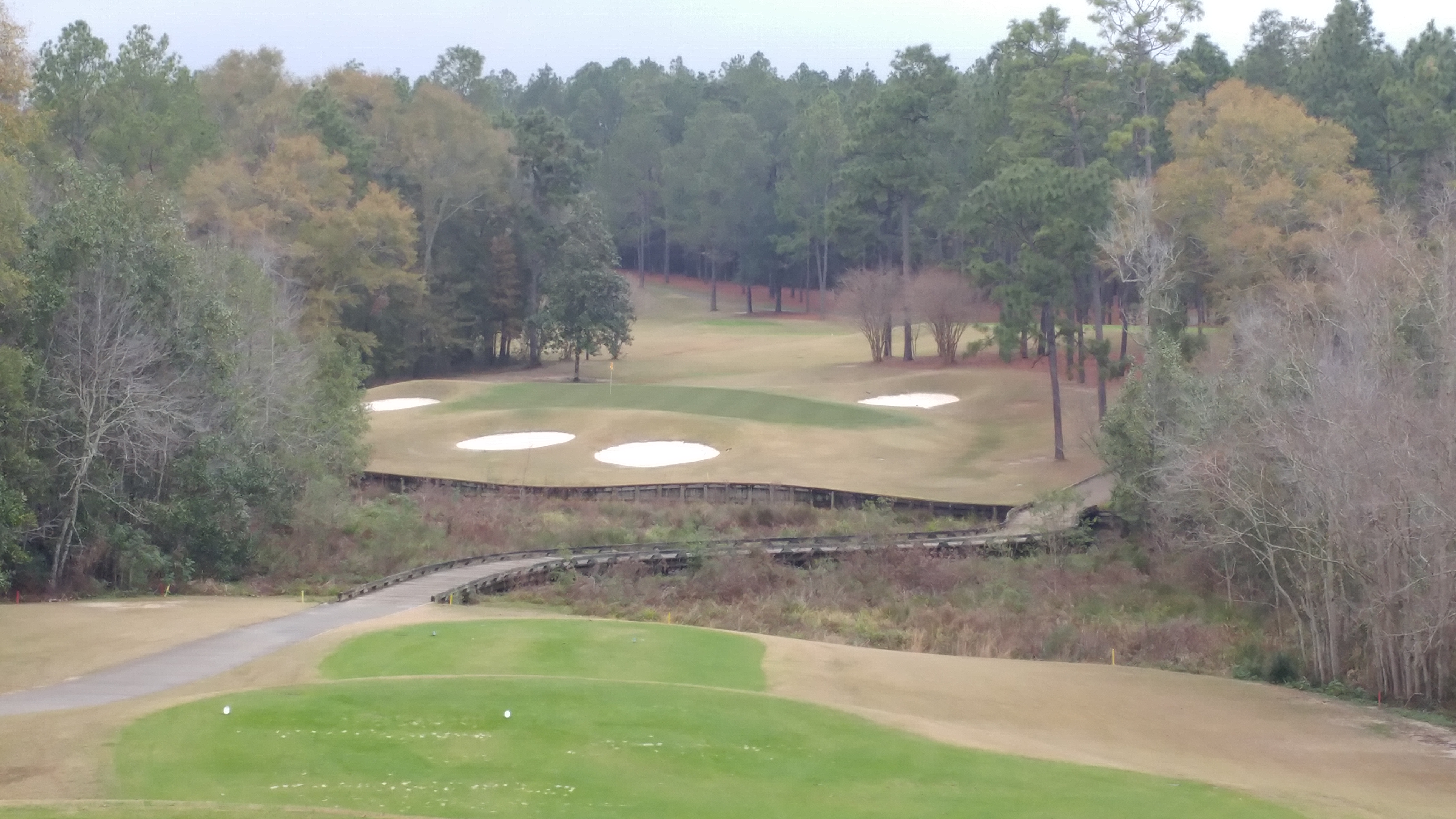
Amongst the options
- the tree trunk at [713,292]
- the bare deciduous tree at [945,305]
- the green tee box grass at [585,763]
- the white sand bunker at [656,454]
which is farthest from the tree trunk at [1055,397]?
the tree trunk at [713,292]

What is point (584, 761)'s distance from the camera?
1739cm

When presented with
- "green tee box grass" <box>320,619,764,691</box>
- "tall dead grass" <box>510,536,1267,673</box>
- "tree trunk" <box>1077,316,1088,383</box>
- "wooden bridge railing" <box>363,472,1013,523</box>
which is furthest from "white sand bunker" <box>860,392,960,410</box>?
"green tee box grass" <box>320,619,764,691</box>

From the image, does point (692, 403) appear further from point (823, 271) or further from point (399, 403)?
point (823, 271)

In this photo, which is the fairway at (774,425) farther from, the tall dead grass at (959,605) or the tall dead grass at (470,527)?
the tall dead grass at (959,605)

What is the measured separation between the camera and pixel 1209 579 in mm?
38594

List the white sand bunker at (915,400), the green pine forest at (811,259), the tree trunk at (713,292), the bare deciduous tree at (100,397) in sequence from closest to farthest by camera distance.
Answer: the green pine forest at (811,259) < the bare deciduous tree at (100,397) < the white sand bunker at (915,400) < the tree trunk at (713,292)

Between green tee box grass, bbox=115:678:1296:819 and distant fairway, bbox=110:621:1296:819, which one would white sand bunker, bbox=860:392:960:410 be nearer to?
Answer: distant fairway, bbox=110:621:1296:819

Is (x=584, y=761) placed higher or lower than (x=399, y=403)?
lower

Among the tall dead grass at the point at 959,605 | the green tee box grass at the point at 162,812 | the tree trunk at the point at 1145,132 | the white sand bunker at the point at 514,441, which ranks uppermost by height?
the tree trunk at the point at 1145,132

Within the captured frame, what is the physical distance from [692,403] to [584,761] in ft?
158

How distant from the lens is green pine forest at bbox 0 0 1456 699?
96.5 feet

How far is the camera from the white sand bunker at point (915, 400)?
67500mm

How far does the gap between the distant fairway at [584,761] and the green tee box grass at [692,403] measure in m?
40.3

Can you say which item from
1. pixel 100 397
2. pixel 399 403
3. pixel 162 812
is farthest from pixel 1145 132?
pixel 162 812
